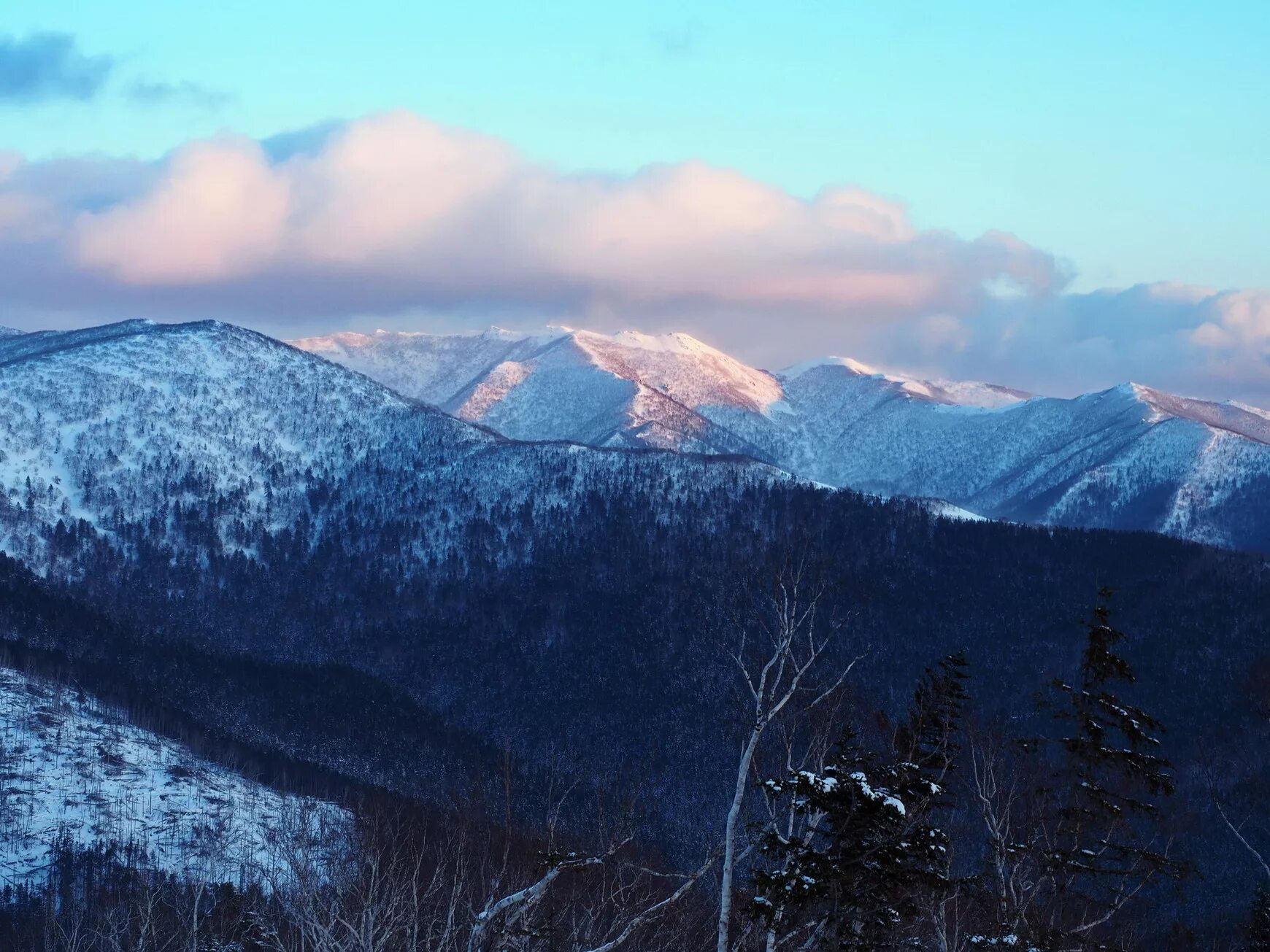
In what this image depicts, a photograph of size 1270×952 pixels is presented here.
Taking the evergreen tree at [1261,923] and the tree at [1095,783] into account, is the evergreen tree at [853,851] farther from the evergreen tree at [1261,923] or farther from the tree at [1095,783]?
the evergreen tree at [1261,923]

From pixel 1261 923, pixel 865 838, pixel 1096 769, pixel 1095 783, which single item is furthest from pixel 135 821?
pixel 865 838

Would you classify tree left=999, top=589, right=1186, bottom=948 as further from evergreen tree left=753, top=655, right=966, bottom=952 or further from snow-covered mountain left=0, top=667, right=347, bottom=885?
snow-covered mountain left=0, top=667, right=347, bottom=885

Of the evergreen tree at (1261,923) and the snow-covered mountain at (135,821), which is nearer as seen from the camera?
the evergreen tree at (1261,923)

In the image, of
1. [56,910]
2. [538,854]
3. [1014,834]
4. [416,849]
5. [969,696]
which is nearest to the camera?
[538,854]

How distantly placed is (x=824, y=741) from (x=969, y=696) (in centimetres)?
539

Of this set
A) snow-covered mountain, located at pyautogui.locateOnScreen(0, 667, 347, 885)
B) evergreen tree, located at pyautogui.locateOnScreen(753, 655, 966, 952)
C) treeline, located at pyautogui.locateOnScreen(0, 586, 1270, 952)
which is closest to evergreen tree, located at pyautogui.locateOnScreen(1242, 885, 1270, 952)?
treeline, located at pyautogui.locateOnScreen(0, 586, 1270, 952)

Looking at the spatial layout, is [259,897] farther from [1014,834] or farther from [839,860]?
[839,860]

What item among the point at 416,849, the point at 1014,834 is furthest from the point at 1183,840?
the point at 1014,834

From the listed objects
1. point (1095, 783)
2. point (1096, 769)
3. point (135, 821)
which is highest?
point (1096, 769)

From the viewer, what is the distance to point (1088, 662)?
3606cm

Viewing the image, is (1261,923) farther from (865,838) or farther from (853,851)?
(853,851)

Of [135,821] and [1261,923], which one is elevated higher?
[1261,923]

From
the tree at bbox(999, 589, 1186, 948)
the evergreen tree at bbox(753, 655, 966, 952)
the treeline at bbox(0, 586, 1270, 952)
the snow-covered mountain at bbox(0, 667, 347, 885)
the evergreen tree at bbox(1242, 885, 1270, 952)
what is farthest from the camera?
the snow-covered mountain at bbox(0, 667, 347, 885)

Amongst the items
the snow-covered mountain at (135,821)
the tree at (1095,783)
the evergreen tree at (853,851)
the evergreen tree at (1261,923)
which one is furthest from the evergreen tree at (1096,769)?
the snow-covered mountain at (135,821)
